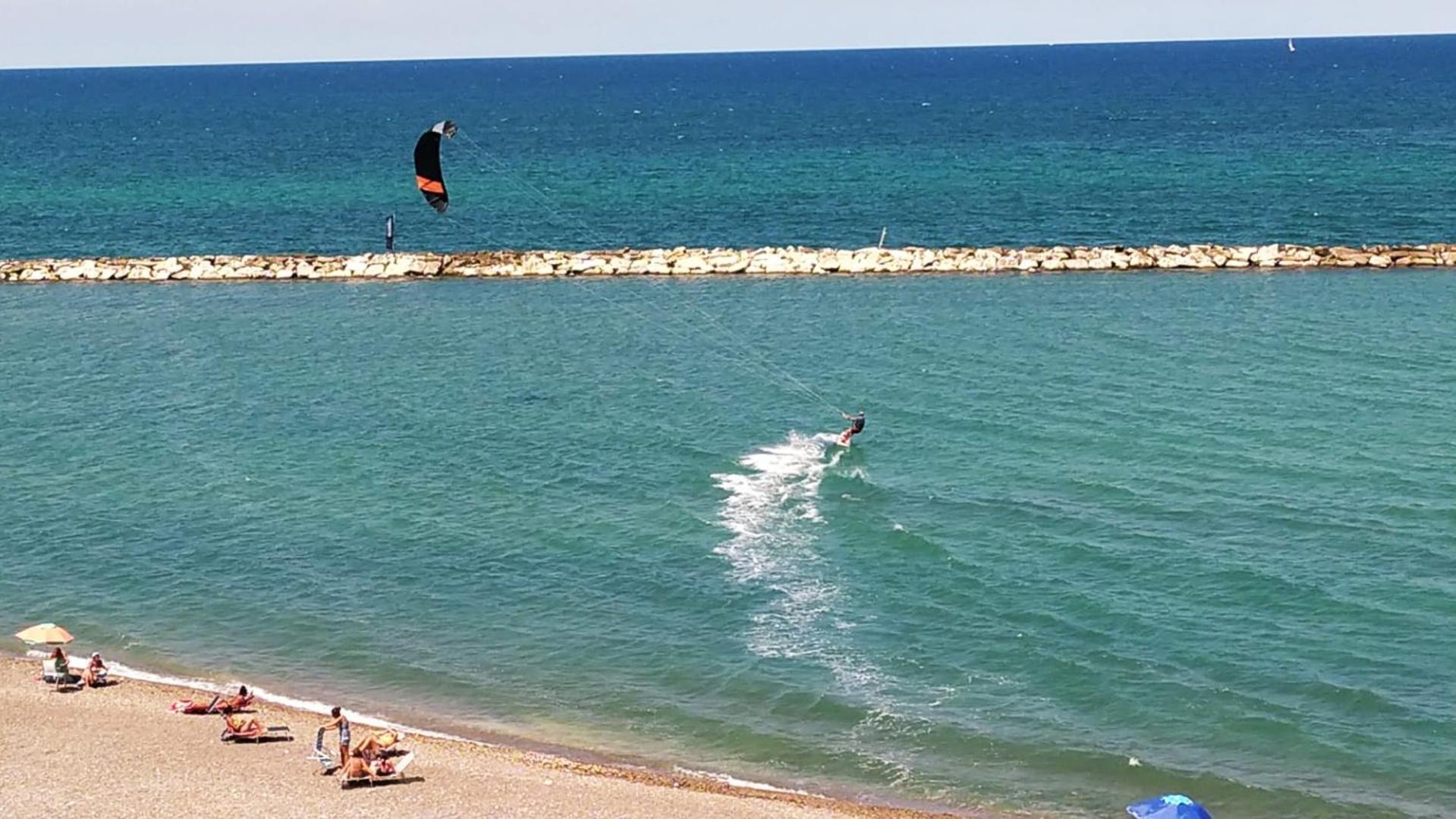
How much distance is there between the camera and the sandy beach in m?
25.7

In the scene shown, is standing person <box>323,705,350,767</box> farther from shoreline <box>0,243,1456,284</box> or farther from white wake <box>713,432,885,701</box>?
shoreline <box>0,243,1456,284</box>

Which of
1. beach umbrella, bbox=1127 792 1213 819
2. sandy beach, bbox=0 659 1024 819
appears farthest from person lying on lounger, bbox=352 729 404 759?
beach umbrella, bbox=1127 792 1213 819

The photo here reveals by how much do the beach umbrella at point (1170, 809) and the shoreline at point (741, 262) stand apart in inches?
1796

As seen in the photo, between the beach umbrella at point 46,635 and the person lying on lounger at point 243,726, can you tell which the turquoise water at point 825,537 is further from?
the person lying on lounger at point 243,726

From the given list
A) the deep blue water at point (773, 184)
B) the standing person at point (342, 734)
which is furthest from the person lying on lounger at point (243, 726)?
the deep blue water at point (773, 184)

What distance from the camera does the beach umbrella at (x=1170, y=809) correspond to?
24.1 metres

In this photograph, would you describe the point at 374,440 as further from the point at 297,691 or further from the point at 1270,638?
the point at 1270,638

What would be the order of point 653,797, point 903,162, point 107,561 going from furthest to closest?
1. point 903,162
2. point 107,561
3. point 653,797

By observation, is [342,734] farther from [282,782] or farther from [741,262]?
[741,262]

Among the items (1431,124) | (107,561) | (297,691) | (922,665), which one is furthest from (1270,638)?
(1431,124)

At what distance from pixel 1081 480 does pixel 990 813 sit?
1536 cm

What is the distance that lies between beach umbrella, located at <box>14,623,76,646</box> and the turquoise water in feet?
6.96

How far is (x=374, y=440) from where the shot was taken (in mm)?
46375

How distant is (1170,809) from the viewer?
2425cm
